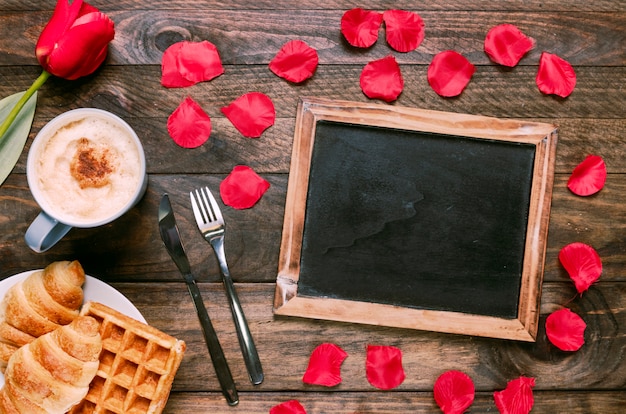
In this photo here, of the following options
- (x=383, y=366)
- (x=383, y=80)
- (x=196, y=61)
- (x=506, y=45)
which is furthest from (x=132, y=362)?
(x=506, y=45)

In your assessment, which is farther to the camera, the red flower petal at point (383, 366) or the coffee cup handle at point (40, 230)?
the red flower petal at point (383, 366)

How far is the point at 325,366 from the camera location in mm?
1040

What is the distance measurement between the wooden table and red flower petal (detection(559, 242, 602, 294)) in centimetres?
2

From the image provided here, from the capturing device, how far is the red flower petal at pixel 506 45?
106 cm

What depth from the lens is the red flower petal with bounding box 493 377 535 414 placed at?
1046 millimetres

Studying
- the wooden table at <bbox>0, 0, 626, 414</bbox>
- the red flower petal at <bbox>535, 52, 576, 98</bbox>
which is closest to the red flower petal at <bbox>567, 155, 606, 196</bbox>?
the wooden table at <bbox>0, 0, 626, 414</bbox>

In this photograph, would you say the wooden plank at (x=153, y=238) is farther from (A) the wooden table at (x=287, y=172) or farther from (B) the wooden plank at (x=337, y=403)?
(B) the wooden plank at (x=337, y=403)

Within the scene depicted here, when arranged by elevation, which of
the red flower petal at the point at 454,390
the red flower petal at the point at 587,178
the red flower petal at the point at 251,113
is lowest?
the red flower petal at the point at 454,390

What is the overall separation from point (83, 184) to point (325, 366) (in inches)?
20.9

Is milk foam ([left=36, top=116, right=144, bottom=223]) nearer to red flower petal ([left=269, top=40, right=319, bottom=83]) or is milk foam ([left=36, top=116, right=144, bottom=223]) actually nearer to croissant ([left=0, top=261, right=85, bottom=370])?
croissant ([left=0, top=261, right=85, bottom=370])

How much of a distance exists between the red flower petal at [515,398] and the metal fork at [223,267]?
448 mm

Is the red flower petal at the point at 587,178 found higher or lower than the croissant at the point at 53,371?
higher

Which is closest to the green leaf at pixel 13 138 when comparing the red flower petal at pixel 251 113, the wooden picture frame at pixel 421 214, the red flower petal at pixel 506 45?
the red flower petal at pixel 251 113

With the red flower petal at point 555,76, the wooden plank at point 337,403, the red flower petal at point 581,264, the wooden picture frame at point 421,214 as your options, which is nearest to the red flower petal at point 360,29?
the wooden picture frame at point 421,214
